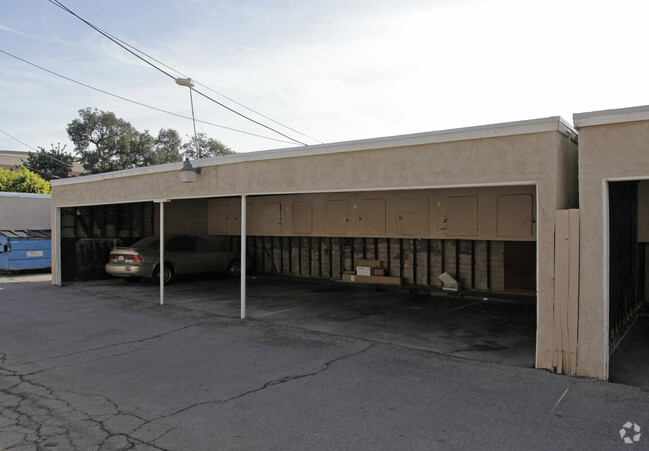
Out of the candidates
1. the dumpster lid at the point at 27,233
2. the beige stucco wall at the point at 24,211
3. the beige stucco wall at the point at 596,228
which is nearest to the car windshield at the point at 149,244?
the dumpster lid at the point at 27,233

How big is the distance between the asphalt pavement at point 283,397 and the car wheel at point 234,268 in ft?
26.0

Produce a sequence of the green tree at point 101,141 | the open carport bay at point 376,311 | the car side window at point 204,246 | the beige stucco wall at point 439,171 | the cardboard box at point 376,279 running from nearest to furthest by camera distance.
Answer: the beige stucco wall at point 439,171
the open carport bay at point 376,311
the cardboard box at point 376,279
the car side window at point 204,246
the green tree at point 101,141

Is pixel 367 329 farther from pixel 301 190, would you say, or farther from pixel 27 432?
pixel 27 432

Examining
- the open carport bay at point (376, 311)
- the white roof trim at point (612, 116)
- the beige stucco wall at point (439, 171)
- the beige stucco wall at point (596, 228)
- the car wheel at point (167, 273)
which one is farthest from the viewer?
the car wheel at point (167, 273)

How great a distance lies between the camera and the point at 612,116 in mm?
4902

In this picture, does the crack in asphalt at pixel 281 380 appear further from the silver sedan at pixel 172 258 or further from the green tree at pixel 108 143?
the green tree at pixel 108 143

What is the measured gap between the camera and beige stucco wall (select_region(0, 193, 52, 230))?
17.0 metres

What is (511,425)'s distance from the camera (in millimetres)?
3953

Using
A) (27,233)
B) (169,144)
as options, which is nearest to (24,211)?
(27,233)

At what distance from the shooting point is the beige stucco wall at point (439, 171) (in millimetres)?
5293

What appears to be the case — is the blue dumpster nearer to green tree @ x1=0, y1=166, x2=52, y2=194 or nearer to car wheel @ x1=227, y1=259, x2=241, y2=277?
car wheel @ x1=227, y1=259, x2=241, y2=277

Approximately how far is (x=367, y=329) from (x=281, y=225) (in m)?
6.99

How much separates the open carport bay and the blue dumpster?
433 centimetres

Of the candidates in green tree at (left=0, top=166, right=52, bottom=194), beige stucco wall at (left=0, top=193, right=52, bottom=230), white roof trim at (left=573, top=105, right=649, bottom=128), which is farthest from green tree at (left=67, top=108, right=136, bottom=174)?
white roof trim at (left=573, top=105, right=649, bottom=128)
